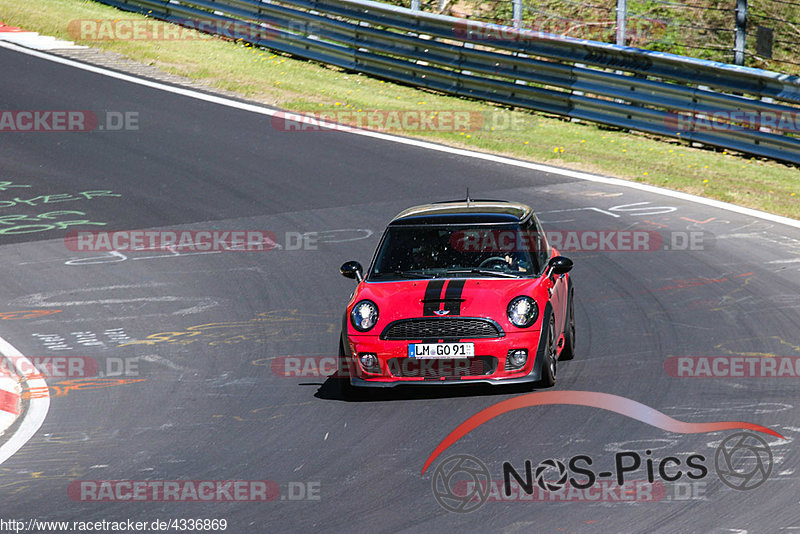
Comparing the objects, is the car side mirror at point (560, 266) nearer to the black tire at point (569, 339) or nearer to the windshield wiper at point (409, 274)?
the black tire at point (569, 339)

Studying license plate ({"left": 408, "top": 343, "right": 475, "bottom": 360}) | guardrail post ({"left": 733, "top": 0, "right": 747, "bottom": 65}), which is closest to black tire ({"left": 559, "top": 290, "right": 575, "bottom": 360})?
license plate ({"left": 408, "top": 343, "right": 475, "bottom": 360})

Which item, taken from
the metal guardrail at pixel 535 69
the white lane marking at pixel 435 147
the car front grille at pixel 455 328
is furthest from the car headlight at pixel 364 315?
the metal guardrail at pixel 535 69

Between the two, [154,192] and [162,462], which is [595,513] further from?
[154,192]

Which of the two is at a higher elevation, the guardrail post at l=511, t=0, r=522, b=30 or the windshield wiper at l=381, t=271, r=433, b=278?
the guardrail post at l=511, t=0, r=522, b=30

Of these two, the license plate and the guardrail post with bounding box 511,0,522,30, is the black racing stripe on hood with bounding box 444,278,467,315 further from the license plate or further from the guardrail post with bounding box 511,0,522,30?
the guardrail post with bounding box 511,0,522,30

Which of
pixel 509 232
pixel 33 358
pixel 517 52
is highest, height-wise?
pixel 517 52

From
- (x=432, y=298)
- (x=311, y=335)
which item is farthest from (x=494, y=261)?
(x=311, y=335)

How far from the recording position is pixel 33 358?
11094mm

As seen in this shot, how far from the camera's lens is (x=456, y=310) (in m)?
9.31

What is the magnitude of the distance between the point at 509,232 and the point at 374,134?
9785mm

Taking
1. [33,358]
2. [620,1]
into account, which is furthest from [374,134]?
[33,358]

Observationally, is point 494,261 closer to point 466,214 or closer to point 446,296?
point 466,214

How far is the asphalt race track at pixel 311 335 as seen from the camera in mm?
7410

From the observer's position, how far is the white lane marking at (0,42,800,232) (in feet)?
51.6
